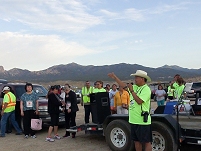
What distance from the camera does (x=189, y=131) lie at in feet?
18.9

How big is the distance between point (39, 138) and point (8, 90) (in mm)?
2012

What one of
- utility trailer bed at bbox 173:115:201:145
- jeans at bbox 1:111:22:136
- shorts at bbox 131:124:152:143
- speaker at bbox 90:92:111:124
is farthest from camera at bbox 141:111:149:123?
jeans at bbox 1:111:22:136

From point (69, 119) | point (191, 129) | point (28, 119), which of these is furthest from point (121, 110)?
point (191, 129)

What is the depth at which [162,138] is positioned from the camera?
585 cm

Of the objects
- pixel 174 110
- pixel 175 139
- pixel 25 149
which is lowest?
pixel 25 149

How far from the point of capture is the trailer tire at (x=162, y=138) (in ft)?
18.7

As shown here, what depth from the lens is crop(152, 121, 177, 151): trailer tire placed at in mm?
5688

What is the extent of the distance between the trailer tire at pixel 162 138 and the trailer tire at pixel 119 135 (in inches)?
22.9

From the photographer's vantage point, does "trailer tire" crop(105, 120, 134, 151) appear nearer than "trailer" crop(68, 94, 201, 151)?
No

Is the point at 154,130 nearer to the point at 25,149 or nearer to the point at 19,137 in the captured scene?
the point at 25,149

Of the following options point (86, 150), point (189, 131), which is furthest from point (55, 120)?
point (189, 131)

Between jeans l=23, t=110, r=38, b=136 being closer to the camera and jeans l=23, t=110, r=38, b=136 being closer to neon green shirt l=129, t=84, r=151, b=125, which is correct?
neon green shirt l=129, t=84, r=151, b=125

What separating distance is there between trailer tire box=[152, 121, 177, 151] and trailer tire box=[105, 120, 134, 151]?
581 mm

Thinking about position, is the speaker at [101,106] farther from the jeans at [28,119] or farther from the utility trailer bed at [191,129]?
the jeans at [28,119]
